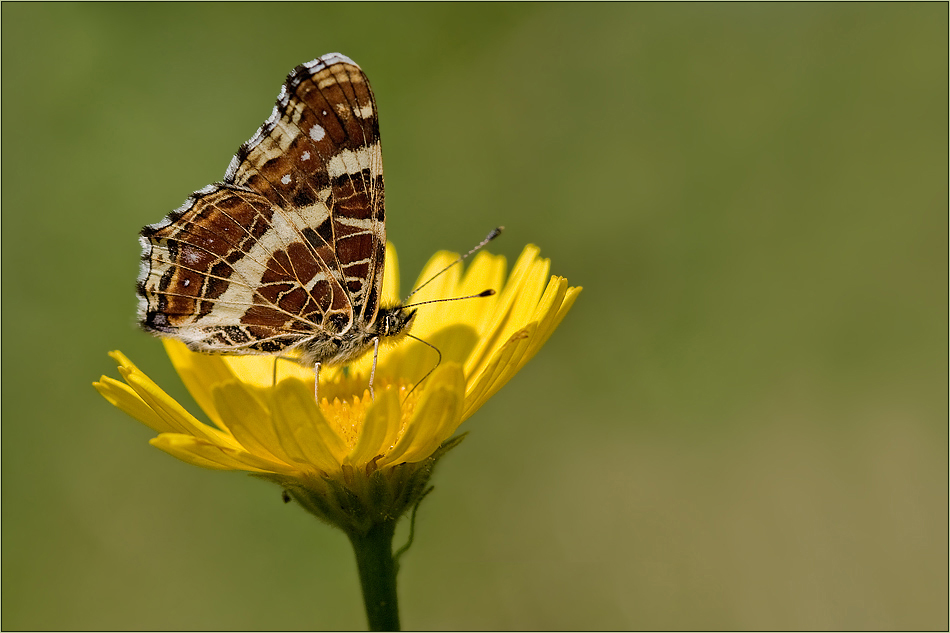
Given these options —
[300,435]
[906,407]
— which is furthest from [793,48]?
[300,435]

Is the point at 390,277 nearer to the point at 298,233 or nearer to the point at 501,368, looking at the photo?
the point at 298,233

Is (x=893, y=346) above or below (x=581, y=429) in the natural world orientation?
above

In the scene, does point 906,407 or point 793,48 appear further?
point 793,48

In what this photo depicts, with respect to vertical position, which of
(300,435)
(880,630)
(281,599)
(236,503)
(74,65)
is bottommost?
(880,630)

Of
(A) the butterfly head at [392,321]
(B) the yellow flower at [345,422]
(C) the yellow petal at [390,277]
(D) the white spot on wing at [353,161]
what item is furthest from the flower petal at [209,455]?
(C) the yellow petal at [390,277]

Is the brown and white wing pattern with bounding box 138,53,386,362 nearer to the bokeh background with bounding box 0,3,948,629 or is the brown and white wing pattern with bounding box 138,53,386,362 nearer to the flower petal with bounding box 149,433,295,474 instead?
the flower petal with bounding box 149,433,295,474

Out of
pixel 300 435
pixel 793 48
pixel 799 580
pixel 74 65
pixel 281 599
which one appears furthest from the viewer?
pixel 793 48

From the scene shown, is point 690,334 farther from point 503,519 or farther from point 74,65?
point 74,65

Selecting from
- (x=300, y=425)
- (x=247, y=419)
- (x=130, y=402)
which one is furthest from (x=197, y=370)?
(x=300, y=425)

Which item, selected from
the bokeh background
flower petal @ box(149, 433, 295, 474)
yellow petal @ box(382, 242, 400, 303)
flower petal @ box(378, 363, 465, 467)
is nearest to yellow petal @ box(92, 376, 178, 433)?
flower petal @ box(149, 433, 295, 474)
